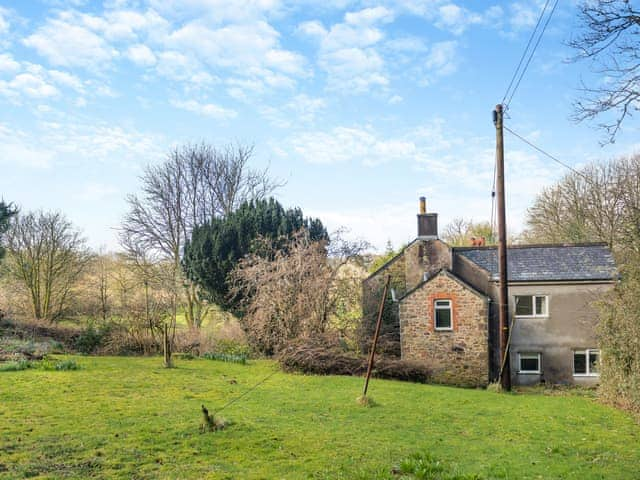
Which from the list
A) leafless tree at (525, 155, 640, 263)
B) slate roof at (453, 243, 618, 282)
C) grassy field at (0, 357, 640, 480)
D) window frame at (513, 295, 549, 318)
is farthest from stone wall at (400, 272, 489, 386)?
leafless tree at (525, 155, 640, 263)

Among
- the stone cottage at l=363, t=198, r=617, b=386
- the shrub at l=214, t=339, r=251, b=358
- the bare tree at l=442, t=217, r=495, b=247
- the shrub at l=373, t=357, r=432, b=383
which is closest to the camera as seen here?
the shrub at l=373, t=357, r=432, b=383

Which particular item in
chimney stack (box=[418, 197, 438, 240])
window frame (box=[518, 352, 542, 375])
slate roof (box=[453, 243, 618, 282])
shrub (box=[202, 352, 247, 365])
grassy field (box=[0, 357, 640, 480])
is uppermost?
chimney stack (box=[418, 197, 438, 240])

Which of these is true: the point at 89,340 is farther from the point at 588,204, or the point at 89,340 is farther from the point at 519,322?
the point at 588,204

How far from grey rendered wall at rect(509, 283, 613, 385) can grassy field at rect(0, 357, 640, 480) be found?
25.1 feet

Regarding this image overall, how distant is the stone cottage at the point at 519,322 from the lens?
22.1 m

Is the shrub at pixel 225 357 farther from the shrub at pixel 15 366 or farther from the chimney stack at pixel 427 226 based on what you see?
the chimney stack at pixel 427 226

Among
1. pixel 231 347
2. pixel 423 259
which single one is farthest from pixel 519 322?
pixel 231 347

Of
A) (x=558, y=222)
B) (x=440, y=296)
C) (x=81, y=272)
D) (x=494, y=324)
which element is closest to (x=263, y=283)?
(x=440, y=296)

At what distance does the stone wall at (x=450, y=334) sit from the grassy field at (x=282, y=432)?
6254 millimetres

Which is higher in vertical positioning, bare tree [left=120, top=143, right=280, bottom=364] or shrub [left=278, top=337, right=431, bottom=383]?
bare tree [left=120, top=143, right=280, bottom=364]

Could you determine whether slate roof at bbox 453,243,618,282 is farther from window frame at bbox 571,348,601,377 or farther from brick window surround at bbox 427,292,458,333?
window frame at bbox 571,348,601,377

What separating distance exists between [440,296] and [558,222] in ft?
55.9

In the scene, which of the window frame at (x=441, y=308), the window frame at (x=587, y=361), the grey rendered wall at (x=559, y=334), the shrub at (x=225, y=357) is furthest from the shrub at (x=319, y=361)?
the window frame at (x=587, y=361)

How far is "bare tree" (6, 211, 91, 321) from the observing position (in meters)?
30.1
